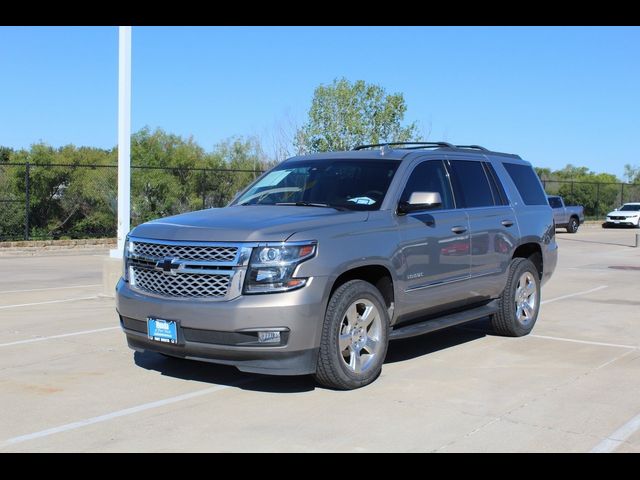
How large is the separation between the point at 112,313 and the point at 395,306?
498 centimetres

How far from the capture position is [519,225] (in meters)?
8.45

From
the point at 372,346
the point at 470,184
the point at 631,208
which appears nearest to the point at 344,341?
the point at 372,346

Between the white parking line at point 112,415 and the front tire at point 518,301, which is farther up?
the front tire at point 518,301

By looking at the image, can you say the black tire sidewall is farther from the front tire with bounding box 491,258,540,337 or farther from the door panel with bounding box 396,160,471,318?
the door panel with bounding box 396,160,471,318

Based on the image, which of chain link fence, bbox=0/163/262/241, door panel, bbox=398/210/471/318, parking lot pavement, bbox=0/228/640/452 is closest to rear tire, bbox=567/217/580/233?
chain link fence, bbox=0/163/262/241

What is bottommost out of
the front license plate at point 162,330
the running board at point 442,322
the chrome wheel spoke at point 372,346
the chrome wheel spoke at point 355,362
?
the chrome wheel spoke at point 355,362

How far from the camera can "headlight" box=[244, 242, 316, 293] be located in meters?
→ 5.59

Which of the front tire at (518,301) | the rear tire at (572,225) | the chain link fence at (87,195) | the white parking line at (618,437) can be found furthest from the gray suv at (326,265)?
the rear tire at (572,225)

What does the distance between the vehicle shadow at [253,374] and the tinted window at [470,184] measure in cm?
155

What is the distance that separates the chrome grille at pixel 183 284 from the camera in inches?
223

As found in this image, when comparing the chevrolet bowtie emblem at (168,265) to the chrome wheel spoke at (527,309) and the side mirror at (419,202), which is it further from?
the chrome wheel spoke at (527,309)

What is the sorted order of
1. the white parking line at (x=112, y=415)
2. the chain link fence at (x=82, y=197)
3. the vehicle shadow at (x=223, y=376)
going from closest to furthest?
1. the white parking line at (x=112, y=415)
2. the vehicle shadow at (x=223, y=376)
3. the chain link fence at (x=82, y=197)

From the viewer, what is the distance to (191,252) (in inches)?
229
